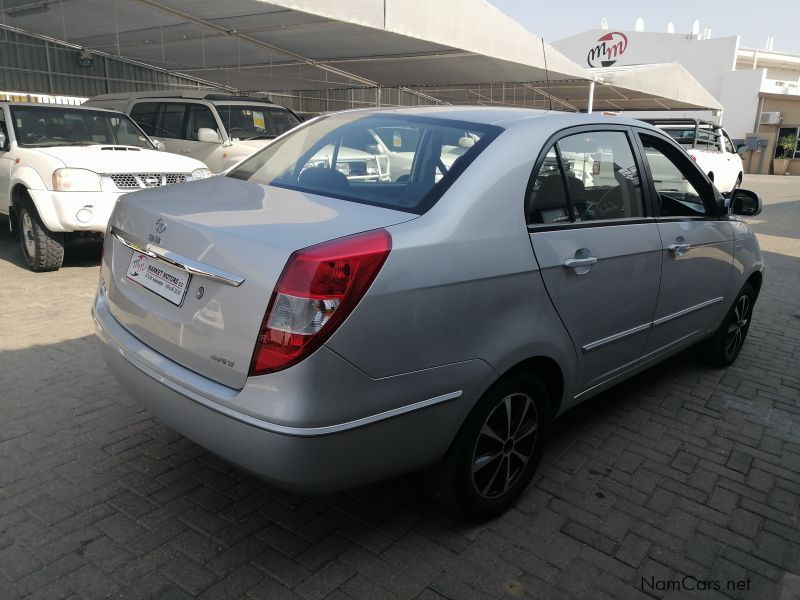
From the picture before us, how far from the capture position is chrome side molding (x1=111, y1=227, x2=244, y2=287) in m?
2.06

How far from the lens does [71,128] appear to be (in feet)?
23.9

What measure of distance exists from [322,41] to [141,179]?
5837 mm

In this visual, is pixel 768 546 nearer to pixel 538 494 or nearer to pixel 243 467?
pixel 538 494

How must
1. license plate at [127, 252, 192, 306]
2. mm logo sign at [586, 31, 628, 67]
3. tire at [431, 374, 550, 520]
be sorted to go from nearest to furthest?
license plate at [127, 252, 192, 306] → tire at [431, 374, 550, 520] → mm logo sign at [586, 31, 628, 67]

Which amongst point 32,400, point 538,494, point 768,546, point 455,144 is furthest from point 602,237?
point 32,400

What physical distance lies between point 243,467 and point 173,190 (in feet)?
4.28

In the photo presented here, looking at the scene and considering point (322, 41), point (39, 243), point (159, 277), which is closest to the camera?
point (159, 277)

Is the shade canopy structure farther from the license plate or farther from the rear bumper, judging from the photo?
the rear bumper

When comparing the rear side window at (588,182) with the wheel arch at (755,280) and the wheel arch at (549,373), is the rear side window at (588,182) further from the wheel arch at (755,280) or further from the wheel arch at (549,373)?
the wheel arch at (755,280)

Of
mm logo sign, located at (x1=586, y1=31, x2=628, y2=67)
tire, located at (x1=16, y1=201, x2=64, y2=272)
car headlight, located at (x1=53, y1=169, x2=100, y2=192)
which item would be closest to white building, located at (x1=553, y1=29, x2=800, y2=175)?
mm logo sign, located at (x1=586, y1=31, x2=628, y2=67)

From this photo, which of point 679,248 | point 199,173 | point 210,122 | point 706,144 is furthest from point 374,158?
point 706,144

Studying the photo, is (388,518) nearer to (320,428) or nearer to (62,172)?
(320,428)

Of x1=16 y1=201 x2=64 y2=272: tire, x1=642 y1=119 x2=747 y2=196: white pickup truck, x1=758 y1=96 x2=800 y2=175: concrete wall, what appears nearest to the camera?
x1=16 y1=201 x2=64 y2=272: tire

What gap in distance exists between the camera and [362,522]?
265 cm
